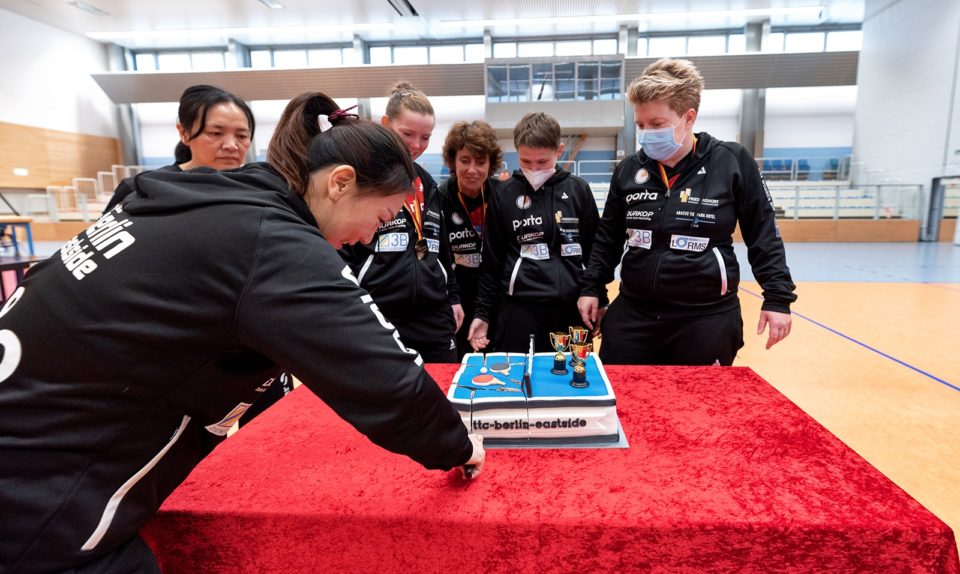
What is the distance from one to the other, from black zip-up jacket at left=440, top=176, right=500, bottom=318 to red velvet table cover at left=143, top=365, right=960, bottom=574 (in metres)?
1.59

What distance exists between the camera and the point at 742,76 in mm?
14633

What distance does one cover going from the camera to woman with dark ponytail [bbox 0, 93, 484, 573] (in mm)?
606

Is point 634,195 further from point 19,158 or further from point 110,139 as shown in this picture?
point 110,139

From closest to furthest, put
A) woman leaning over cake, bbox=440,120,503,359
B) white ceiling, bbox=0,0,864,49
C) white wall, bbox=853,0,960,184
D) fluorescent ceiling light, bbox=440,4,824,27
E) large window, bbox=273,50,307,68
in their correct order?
woman leaning over cake, bbox=440,120,503,359 < white wall, bbox=853,0,960,184 < white ceiling, bbox=0,0,864,49 < fluorescent ceiling light, bbox=440,4,824,27 < large window, bbox=273,50,307,68

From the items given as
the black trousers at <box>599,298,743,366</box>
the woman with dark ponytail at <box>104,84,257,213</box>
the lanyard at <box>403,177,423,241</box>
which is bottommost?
the black trousers at <box>599,298,743,366</box>

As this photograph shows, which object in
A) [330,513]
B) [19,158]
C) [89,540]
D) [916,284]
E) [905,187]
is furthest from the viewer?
[19,158]

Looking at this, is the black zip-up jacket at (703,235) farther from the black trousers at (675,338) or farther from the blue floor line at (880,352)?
the blue floor line at (880,352)

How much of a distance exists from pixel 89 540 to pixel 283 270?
410 millimetres

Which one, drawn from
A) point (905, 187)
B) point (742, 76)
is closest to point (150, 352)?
point (905, 187)

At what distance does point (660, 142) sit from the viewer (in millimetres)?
1674

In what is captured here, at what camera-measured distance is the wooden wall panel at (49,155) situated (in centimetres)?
1418

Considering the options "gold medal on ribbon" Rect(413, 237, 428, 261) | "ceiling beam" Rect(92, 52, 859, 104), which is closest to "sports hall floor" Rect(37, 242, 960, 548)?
"gold medal on ribbon" Rect(413, 237, 428, 261)

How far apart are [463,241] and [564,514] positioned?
1.84 m

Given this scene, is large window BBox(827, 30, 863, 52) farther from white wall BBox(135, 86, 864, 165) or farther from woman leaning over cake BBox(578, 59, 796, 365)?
woman leaning over cake BBox(578, 59, 796, 365)
